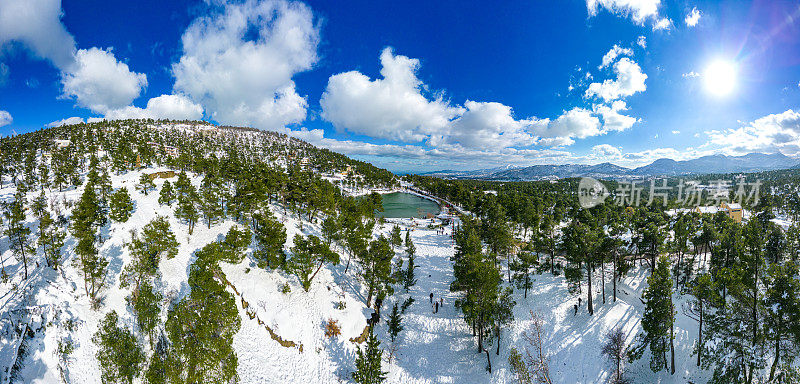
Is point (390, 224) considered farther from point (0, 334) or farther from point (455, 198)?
point (0, 334)

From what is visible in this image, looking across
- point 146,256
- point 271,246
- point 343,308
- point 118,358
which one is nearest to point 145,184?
point 146,256

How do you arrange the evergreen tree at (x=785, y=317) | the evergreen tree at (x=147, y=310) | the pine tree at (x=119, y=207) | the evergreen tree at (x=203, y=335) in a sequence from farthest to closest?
the pine tree at (x=119, y=207)
the evergreen tree at (x=147, y=310)
the evergreen tree at (x=785, y=317)
the evergreen tree at (x=203, y=335)

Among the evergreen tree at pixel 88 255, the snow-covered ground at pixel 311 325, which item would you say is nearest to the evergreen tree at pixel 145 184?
→ the snow-covered ground at pixel 311 325

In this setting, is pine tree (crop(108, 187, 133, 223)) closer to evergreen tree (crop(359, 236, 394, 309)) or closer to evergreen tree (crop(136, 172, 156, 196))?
evergreen tree (crop(136, 172, 156, 196))

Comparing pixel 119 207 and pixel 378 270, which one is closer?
pixel 378 270

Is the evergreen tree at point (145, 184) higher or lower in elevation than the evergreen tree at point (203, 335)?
higher

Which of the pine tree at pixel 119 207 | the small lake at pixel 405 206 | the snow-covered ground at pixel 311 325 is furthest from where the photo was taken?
the small lake at pixel 405 206

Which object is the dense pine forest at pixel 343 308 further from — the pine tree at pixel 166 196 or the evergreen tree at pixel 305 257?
the pine tree at pixel 166 196

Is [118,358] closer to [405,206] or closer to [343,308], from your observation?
[343,308]
